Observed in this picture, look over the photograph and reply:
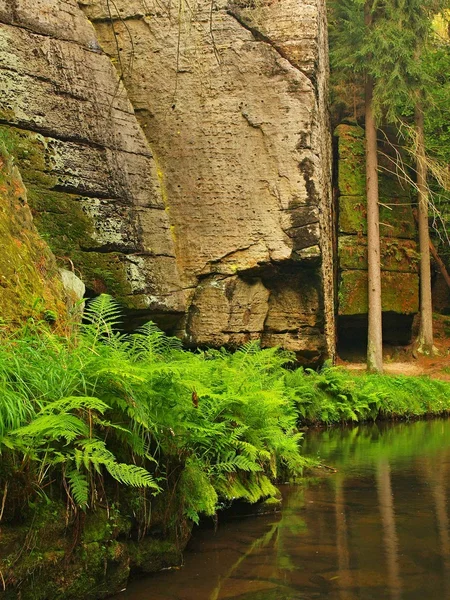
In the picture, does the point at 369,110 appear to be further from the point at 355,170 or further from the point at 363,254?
the point at 363,254

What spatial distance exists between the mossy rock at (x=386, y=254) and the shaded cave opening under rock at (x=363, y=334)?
167 cm

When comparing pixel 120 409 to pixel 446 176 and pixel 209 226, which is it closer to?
pixel 209 226

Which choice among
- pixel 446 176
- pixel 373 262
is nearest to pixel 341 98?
pixel 446 176

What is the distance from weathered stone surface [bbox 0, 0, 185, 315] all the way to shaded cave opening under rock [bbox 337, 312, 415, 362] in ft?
31.6

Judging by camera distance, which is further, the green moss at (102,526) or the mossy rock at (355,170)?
the mossy rock at (355,170)

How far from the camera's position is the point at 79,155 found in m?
12.3

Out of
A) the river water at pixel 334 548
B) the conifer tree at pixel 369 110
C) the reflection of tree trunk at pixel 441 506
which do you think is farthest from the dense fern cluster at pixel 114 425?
Result: the conifer tree at pixel 369 110

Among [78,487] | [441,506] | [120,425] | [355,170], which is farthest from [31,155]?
[355,170]

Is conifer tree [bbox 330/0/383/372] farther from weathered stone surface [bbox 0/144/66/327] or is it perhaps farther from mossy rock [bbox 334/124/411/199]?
weathered stone surface [bbox 0/144/66/327]

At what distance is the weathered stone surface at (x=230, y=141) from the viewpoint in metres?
14.5

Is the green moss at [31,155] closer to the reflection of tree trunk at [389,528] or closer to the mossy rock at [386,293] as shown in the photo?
the reflection of tree trunk at [389,528]

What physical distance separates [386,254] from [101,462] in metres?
19.9

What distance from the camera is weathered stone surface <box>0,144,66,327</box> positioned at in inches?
236

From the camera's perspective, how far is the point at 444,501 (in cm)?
667
